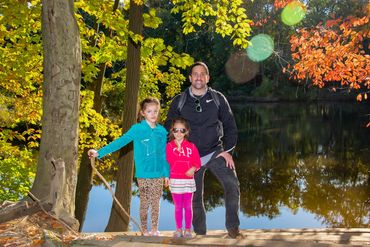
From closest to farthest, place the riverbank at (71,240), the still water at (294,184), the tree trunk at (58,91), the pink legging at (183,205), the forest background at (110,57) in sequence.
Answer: the riverbank at (71,240) → the tree trunk at (58,91) → the pink legging at (183,205) → the forest background at (110,57) → the still water at (294,184)

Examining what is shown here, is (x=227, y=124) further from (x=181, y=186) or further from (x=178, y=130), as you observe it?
(x=181, y=186)

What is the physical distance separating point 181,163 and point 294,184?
62.3 feet

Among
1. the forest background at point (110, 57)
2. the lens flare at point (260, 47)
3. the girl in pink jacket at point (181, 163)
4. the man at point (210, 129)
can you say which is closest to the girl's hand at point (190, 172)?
the girl in pink jacket at point (181, 163)

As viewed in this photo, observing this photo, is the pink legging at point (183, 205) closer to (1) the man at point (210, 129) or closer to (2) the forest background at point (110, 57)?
(1) the man at point (210, 129)

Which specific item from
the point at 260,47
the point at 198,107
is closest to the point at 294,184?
the point at 198,107

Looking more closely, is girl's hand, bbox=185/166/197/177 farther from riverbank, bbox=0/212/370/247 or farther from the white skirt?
riverbank, bbox=0/212/370/247

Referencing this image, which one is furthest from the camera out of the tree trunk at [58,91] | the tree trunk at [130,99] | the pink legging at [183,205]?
the tree trunk at [130,99]

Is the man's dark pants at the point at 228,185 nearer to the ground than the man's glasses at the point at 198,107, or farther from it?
nearer to the ground

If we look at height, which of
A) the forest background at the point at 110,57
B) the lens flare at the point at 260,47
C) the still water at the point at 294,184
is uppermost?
the lens flare at the point at 260,47

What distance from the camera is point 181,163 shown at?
5.05 metres

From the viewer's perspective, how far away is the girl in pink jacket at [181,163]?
16.5ft

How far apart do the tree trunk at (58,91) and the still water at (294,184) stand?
44.8 ft

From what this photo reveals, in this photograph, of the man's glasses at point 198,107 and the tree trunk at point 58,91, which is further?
the man's glasses at point 198,107

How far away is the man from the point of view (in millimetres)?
5145
